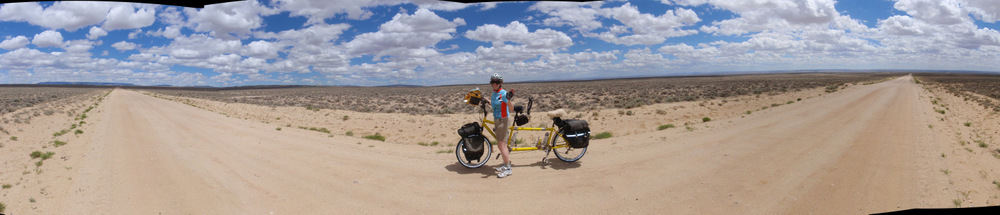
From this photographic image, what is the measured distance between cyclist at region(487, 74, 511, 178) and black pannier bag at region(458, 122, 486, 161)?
0.36 metres

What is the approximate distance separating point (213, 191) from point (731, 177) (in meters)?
6.34

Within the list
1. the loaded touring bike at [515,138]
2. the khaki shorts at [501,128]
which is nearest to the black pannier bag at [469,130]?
the loaded touring bike at [515,138]

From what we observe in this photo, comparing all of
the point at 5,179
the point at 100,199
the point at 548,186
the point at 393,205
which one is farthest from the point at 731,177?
the point at 5,179

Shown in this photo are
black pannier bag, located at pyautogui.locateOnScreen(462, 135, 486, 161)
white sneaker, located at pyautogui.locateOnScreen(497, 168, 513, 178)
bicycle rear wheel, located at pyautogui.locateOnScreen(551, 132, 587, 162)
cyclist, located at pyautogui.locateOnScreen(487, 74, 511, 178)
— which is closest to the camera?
cyclist, located at pyautogui.locateOnScreen(487, 74, 511, 178)

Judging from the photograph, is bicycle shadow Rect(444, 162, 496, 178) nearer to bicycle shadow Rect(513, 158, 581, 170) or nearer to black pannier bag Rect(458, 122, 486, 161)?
black pannier bag Rect(458, 122, 486, 161)

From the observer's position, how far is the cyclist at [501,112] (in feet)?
18.3

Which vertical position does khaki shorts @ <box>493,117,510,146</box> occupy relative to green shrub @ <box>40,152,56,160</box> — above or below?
above

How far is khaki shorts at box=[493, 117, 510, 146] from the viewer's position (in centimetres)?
592

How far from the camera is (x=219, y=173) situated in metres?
6.12

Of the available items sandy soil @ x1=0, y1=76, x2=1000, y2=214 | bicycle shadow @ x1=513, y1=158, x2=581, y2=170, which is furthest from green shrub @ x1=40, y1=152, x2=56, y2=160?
Result: bicycle shadow @ x1=513, y1=158, x2=581, y2=170

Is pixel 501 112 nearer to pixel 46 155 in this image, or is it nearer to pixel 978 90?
pixel 46 155

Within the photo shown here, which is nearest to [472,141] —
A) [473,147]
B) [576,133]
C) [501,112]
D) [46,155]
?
[473,147]

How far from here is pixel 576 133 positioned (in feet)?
21.2

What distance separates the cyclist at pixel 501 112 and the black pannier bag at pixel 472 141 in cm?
36
